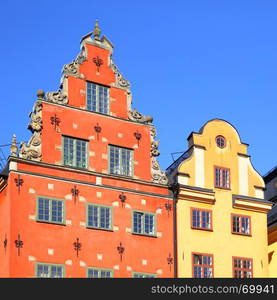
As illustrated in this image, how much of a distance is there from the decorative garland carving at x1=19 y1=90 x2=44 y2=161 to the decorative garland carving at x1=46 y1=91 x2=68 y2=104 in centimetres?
39

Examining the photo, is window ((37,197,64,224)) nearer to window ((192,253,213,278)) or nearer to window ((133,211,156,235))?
window ((133,211,156,235))

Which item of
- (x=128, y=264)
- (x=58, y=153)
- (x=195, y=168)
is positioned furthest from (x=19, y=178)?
(x=195, y=168)

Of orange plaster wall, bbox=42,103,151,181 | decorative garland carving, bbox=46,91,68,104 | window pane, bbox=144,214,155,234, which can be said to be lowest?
window pane, bbox=144,214,155,234

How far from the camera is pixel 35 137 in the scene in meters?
36.9

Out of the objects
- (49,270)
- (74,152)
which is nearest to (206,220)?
(74,152)

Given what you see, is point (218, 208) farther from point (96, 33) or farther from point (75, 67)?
point (96, 33)

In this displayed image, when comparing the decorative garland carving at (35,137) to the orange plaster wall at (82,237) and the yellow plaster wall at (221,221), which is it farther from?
Result: the yellow plaster wall at (221,221)

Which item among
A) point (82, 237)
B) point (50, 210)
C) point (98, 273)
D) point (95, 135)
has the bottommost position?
point (98, 273)

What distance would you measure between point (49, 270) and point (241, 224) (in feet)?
37.8

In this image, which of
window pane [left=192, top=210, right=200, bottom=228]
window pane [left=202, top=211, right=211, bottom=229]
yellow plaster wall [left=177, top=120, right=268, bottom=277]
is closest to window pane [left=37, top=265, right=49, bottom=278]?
yellow plaster wall [left=177, top=120, right=268, bottom=277]

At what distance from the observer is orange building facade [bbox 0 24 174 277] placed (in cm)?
3531

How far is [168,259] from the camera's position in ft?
126

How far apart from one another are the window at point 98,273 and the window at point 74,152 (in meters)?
5.16

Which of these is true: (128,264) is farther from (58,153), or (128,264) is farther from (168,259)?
(58,153)
